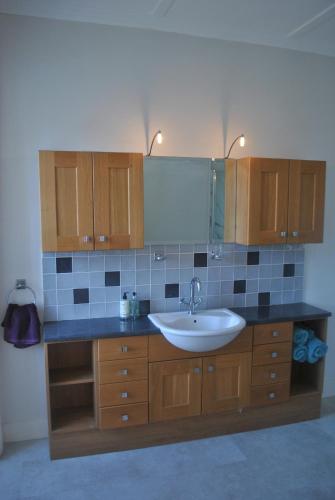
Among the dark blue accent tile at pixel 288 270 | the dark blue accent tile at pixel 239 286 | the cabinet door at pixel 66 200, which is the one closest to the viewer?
the cabinet door at pixel 66 200

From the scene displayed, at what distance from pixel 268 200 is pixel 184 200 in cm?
58

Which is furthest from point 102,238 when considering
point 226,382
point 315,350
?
point 315,350

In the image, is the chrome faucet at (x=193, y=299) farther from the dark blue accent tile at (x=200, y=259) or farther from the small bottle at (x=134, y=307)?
the small bottle at (x=134, y=307)

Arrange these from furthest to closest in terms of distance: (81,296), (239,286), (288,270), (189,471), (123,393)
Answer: (288,270) → (239,286) → (81,296) → (123,393) → (189,471)

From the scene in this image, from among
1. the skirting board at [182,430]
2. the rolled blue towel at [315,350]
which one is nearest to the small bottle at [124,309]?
the skirting board at [182,430]

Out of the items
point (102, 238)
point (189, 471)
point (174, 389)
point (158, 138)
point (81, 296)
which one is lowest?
point (189, 471)

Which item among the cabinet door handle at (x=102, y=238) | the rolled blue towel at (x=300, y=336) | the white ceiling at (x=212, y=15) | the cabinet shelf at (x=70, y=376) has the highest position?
the white ceiling at (x=212, y=15)

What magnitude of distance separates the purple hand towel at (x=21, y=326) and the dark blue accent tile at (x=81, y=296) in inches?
10.8

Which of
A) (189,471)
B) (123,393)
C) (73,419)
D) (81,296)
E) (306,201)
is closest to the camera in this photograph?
(189,471)

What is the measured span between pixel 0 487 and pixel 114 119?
232 cm

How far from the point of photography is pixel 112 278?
275 cm

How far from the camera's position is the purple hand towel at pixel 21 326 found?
252 centimetres

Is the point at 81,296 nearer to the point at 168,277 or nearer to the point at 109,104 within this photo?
the point at 168,277

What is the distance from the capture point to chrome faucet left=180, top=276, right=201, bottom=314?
109 inches
